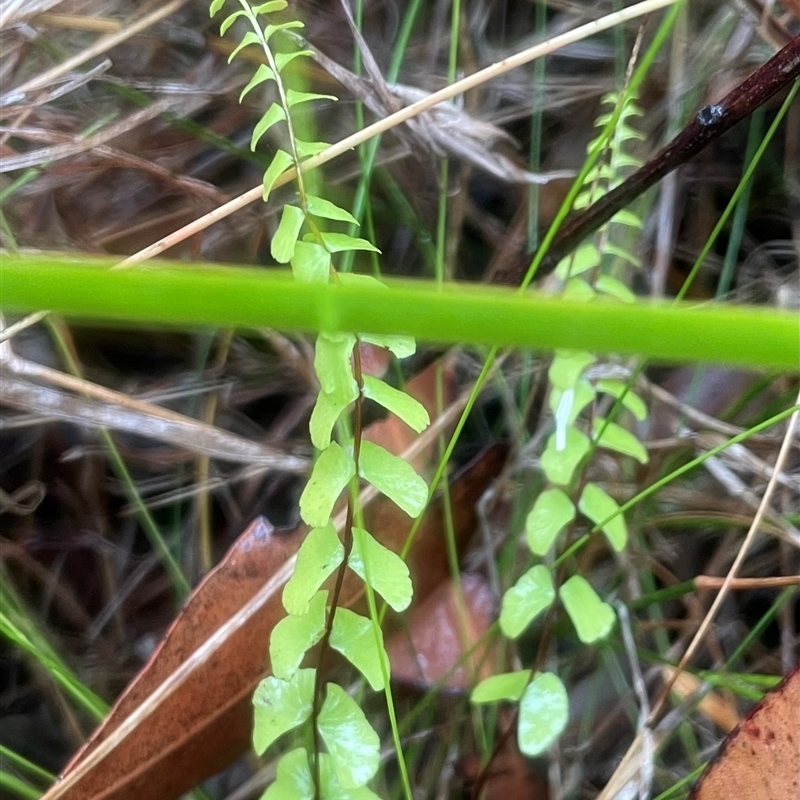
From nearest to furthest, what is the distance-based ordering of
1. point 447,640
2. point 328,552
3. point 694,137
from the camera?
point 328,552, point 694,137, point 447,640

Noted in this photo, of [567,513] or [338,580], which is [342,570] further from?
[567,513]

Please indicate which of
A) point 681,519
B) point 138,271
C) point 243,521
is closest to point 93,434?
point 243,521

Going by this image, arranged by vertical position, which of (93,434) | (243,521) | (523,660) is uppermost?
(93,434)

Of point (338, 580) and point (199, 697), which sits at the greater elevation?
point (338, 580)

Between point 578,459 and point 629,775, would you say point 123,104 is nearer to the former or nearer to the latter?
point 578,459

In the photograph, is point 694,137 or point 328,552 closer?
point 328,552

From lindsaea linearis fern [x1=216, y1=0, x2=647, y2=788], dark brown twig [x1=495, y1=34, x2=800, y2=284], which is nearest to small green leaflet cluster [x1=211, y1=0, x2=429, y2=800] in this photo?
lindsaea linearis fern [x1=216, y1=0, x2=647, y2=788]

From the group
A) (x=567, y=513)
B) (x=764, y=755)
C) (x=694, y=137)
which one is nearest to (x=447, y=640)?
(x=567, y=513)

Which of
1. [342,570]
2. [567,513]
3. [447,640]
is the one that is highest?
[342,570]
